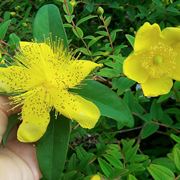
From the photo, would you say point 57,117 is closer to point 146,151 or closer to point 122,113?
point 122,113

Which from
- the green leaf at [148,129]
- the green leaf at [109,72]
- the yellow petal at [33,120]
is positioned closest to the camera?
the yellow petal at [33,120]

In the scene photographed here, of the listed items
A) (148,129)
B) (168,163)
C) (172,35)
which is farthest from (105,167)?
(172,35)

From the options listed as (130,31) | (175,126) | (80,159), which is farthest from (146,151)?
(130,31)

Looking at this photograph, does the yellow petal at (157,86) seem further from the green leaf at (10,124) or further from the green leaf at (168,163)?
the green leaf at (10,124)

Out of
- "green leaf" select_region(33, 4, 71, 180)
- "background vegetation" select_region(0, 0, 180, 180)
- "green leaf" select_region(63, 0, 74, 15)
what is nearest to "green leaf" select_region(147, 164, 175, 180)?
"background vegetation" select_region(0, 0, 180, 180)

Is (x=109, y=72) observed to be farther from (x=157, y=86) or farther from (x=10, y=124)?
(x=10, y=124)

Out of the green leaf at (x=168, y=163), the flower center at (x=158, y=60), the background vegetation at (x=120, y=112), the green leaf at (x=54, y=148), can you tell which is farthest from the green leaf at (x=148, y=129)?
the green leaf at (x=54, y=148)

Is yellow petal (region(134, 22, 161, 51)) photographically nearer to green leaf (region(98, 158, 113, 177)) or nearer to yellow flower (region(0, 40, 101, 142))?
yellow flower (region(0, 40, 101, 142))
